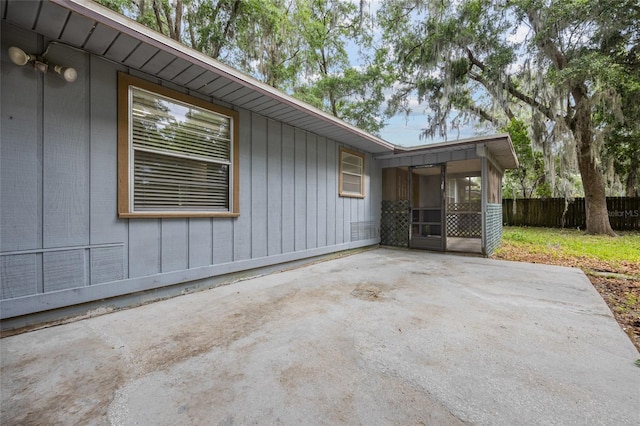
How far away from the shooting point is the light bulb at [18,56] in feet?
6.44

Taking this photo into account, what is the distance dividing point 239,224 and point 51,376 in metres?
2.23

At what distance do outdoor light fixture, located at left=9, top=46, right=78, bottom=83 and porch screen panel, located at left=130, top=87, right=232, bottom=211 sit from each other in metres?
0.46

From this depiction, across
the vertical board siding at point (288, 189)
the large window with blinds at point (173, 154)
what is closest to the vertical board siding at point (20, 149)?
the large window with blinds at point (173, 154)

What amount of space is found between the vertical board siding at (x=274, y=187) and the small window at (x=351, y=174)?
161 centimetres

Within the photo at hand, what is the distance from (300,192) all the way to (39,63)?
3135 mm

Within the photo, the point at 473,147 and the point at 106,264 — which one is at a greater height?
the point at 473,147

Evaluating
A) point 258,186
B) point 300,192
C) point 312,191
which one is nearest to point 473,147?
point 312,191

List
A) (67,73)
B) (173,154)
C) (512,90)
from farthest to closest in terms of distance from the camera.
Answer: (512,90) → (173,154) → (67,73)

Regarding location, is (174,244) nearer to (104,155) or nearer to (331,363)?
(104,155)

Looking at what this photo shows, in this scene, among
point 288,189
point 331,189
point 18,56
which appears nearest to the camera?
point 18,56

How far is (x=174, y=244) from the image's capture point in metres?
2.91

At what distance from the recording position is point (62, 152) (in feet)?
7.27

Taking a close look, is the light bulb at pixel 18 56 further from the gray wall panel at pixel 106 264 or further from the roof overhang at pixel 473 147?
the roof overhang at pixel 473 147

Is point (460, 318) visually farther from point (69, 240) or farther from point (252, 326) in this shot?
point (69, 240)
